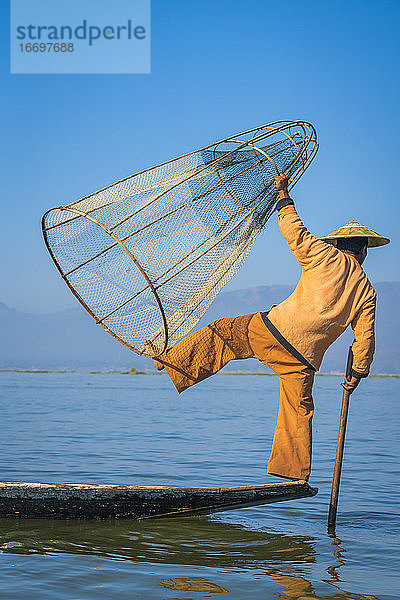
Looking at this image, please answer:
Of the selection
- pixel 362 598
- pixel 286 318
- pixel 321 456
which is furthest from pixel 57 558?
pixel 321 456

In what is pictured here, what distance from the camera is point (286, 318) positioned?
19.3ft

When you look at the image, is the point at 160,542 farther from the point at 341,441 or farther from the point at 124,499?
the point at 341,441

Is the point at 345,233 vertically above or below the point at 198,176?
below

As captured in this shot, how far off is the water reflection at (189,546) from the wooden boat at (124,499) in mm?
80

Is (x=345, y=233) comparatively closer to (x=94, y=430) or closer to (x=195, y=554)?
(x=195, y=554)

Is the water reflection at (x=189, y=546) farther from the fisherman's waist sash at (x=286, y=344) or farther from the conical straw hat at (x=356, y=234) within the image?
the conical straw hat at (x=356, y=234)

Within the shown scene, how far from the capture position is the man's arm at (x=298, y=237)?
18.8 ft

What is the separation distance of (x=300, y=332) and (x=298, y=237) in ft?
2.35

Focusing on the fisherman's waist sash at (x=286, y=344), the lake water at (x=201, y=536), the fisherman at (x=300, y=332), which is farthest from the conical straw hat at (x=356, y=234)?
the lake water at (x=201, y=536)

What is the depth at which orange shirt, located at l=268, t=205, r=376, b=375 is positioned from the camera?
5.75 meters

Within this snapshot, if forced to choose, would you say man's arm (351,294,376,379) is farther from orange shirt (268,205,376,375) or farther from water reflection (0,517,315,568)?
water reflection (0,517,315,568)

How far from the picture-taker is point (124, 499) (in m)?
5.89

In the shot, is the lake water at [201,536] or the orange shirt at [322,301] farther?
the orange shirt at [322,301]

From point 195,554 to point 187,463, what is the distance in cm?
442
